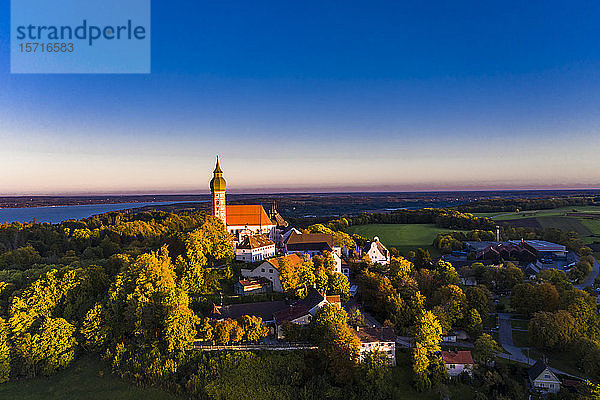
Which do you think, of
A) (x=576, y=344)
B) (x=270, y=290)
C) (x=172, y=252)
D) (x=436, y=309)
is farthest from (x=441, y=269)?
(x=172, y=252)

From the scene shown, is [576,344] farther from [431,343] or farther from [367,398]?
[367,398]

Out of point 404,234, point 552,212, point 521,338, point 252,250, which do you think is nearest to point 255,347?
point 252,250

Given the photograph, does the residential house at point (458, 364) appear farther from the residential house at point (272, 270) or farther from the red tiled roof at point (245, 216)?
the red tiled roof at point (245, 216)

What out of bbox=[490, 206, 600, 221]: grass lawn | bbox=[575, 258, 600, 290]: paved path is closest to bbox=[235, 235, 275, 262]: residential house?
bbox=[575, 258, 600, 290]: paved path

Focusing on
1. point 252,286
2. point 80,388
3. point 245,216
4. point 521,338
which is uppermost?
Result: point 245,216

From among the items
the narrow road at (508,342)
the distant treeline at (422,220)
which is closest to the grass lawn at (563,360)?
the narrow road at (508,342)

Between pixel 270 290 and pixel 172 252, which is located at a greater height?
pixel 172 252

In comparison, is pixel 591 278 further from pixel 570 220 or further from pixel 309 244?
pixel 570 220
